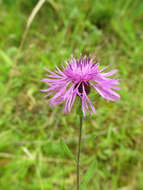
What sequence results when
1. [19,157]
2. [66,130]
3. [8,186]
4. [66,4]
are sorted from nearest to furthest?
[8,186], [19,157], [66,130], [66,4]

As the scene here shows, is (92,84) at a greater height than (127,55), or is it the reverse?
(127,55)

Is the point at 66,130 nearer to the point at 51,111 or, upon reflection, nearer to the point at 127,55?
the point at 51,111

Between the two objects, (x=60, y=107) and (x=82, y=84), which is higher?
(x=60, y=107)

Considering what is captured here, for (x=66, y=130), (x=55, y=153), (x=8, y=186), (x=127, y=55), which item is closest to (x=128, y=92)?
(x=127, y=55)

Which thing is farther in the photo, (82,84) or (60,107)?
(60,107)

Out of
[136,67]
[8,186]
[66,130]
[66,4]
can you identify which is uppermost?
[66,4]

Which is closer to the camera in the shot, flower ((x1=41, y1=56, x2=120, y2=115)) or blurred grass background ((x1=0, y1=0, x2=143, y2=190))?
flower ((x1=41, y1=56, x2=120, y2=115))

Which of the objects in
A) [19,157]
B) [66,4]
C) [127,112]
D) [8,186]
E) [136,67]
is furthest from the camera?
[66,4]

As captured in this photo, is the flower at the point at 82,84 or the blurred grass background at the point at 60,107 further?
the blurred grass background at the point at 60,107
